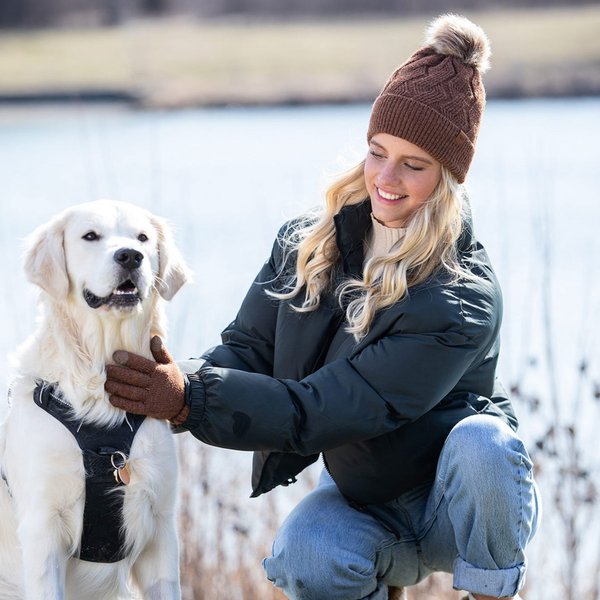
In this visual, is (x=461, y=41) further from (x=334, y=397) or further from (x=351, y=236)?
(x=334, y=397)

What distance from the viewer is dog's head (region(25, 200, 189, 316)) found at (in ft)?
6.52

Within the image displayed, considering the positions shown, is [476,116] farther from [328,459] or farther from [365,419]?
[328,459]

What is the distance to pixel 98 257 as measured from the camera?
201 cm

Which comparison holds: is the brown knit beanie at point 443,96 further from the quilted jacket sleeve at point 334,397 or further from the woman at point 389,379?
the quilted jacket sleeve at point 334,397

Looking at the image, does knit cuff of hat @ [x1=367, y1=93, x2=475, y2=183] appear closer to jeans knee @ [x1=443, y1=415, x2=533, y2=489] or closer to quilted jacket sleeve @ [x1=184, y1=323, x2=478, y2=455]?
quilted jacket sleeve @ [x1=184, y1=323, x2=478, y2=455]

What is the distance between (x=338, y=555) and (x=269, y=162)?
24.6 feet

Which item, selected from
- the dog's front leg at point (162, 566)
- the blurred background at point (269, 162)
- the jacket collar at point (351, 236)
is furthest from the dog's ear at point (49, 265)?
the jacket collar at point (351, 236)

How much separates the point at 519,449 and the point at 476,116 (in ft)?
3.19

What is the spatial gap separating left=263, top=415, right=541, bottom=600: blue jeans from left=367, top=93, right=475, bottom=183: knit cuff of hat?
0.76 m

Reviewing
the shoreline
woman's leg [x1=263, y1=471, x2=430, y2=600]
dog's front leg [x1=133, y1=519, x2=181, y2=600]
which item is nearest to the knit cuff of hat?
woman's leg [x1=263, y1=471, x2=430, y2=600]

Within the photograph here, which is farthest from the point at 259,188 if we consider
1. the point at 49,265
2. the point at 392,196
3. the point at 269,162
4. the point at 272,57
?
the point at 272,57

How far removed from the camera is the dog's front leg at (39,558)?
1949mm

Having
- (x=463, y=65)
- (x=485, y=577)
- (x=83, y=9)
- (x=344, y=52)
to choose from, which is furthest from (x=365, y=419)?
(x=83, y=9)

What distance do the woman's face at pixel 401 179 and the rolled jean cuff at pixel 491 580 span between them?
1010 millimetres
